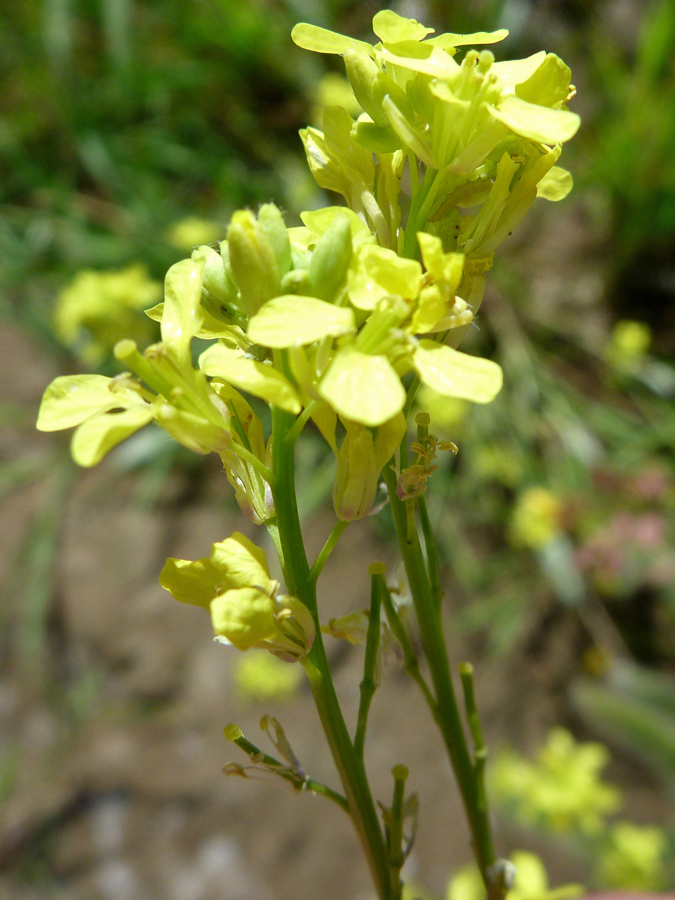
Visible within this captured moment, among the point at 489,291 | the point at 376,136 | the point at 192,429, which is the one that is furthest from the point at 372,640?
the point at 489,291

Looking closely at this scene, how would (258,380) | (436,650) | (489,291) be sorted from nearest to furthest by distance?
(258,380) → (436,650) → (489,291)

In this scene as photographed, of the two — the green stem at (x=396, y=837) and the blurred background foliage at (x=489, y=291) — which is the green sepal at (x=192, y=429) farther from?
the blurred background foliage at (x=489, y=291)

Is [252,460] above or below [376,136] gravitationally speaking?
below

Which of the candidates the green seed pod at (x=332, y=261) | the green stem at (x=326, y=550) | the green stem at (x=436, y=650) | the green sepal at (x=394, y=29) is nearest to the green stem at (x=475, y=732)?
the green stem at (x=436, y=650)

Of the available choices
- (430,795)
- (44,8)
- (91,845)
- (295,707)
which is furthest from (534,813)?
(44,8)

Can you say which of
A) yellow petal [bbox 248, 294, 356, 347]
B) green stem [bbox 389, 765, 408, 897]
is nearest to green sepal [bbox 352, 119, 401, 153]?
yellow petal [bbox 248, 294, 356, 347]

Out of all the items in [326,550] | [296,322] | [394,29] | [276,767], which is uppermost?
[394,29]

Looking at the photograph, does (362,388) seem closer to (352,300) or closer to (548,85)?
(352,300)
